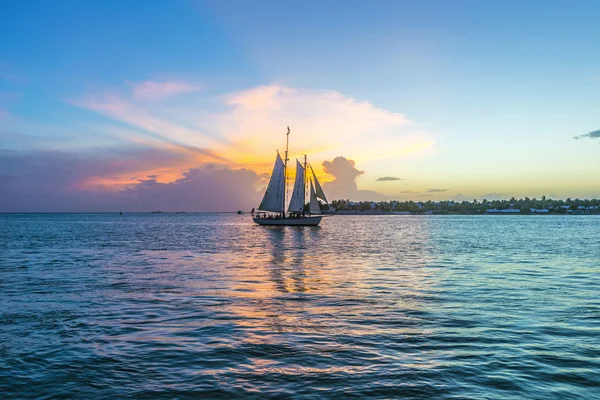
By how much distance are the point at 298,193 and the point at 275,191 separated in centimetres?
581

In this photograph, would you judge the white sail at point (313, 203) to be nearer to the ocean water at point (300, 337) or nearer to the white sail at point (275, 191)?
the white sail at point (275, 191)

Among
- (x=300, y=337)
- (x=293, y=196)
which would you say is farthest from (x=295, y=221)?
(x=300, y=337)

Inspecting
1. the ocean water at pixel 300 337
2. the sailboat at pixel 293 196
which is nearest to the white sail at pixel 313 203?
the sailboat at pixel 293 196

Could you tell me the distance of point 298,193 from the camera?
117000 millimetres

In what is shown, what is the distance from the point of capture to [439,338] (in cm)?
1503

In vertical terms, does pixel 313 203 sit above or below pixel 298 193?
below

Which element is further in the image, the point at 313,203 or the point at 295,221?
the point at 313,203

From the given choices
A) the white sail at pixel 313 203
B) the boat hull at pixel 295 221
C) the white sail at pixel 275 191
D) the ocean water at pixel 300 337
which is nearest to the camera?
the ocean water at pixel 300 337

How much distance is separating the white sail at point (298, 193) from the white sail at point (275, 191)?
2.97 meters

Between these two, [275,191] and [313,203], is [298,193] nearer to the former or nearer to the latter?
[275,191]

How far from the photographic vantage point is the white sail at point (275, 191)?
11449cm

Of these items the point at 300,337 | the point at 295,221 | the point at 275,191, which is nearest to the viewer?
the point at 300,337

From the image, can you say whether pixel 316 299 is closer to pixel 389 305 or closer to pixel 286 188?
pixel 389 305

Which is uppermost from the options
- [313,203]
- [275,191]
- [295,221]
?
[275,191]
